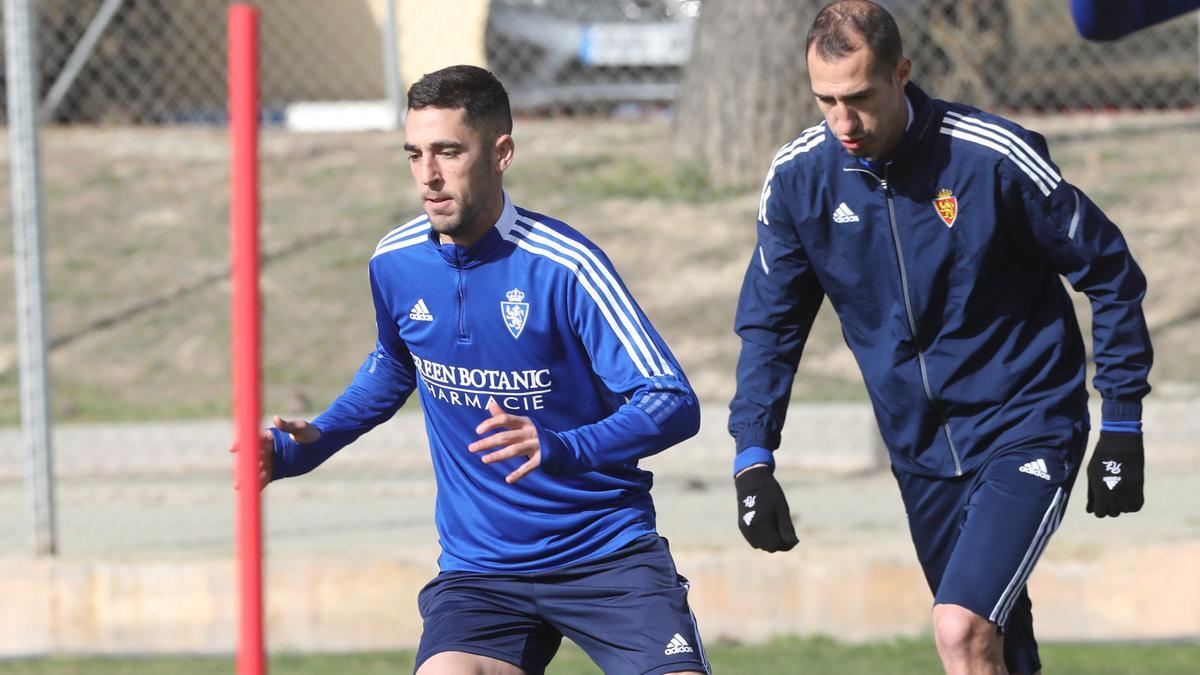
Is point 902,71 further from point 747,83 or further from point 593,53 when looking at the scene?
point 593,53

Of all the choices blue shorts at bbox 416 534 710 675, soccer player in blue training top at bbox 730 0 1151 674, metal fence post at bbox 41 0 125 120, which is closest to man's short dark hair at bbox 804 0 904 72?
soccer player in blue training top at bbox 730 0 1151 674

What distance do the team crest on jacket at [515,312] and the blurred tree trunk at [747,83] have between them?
6.94 metres

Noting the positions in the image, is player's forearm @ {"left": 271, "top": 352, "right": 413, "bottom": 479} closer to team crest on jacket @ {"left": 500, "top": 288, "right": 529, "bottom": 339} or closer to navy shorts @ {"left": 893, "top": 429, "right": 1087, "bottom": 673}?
team crest on jacket @ {"left": 500, "top": 288, "right": 529, "bottom": 339}

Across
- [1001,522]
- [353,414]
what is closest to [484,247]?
[353,414]

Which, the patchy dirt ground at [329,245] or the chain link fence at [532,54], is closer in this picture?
the patchy dirt ground at [329,245]

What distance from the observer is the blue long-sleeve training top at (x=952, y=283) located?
456cm

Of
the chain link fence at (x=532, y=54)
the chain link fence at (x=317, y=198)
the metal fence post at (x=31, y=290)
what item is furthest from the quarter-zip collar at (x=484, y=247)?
the chain link fence at (x=532, y=54)

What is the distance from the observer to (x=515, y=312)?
4230 millimetres

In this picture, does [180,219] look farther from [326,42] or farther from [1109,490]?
[1109,490]

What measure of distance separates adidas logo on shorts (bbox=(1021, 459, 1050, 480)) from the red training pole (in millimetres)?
2453

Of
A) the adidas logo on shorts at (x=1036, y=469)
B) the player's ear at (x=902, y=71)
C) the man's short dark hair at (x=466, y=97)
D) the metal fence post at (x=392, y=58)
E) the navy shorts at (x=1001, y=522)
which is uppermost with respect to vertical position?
the metal fence post at (x=392, y=58)

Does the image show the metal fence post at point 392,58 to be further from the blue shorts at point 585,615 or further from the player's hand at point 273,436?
the blue shorts at point 585,615

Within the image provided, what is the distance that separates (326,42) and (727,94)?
4.29 meters

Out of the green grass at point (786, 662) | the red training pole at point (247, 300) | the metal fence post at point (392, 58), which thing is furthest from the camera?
the metal fence post at point (392, 58)
